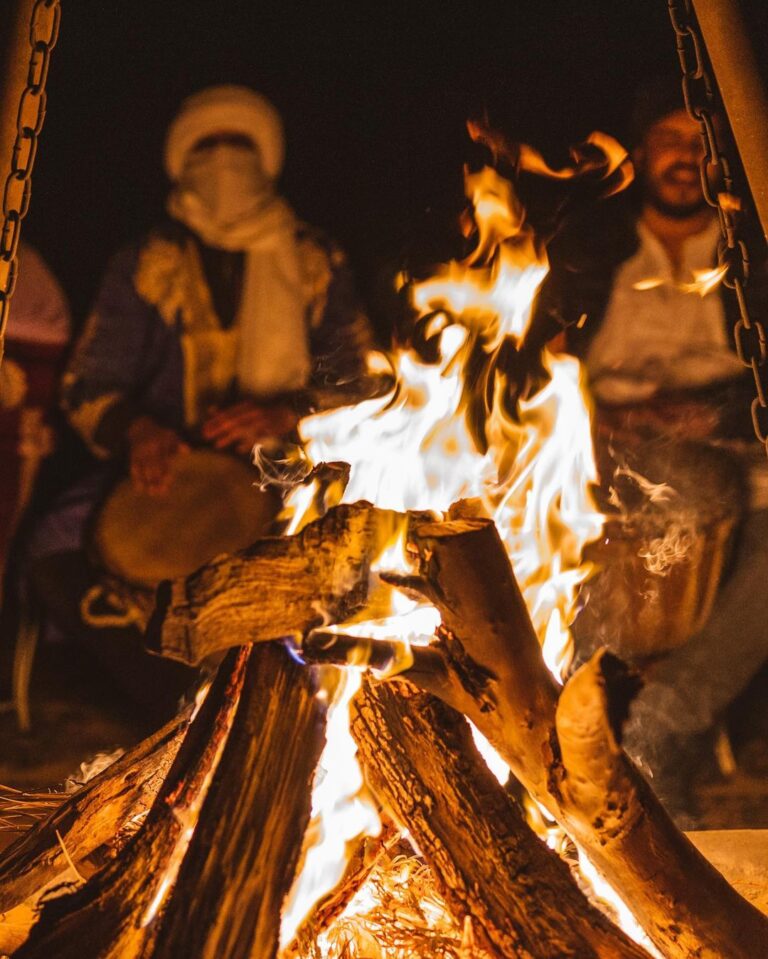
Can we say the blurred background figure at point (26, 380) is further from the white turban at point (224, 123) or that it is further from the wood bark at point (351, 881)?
the wood bark at point (351, 881)

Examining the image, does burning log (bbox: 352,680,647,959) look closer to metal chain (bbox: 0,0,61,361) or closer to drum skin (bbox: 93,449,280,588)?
metal chain (bbox: 0,0,61,361)

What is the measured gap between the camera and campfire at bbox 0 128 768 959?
5.72ft

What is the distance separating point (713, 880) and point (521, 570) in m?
0.89

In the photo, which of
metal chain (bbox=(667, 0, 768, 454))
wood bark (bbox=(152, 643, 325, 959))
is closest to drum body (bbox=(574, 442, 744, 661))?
metal chain (bbox=(667, 0, 768, 454))

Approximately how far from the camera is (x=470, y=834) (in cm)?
185

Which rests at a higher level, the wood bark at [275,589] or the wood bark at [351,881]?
the wood bark at [275,589]

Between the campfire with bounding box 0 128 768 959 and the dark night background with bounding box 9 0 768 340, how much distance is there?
4.58m

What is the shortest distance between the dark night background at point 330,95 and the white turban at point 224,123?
41.8 inches

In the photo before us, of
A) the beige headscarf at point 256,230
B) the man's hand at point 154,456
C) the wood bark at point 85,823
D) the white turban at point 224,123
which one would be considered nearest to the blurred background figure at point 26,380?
the beige headscarf at point 256,230

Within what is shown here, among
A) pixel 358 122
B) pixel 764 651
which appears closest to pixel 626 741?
pixel 764 651

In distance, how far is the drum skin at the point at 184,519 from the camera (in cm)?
414

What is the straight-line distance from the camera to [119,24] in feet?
21.4

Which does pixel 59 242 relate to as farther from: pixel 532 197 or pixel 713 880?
pixel 713 880

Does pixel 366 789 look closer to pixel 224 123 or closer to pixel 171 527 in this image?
pixel 171 527
